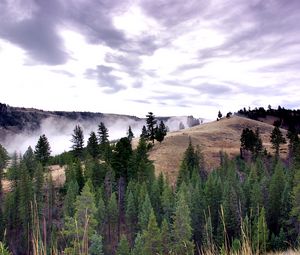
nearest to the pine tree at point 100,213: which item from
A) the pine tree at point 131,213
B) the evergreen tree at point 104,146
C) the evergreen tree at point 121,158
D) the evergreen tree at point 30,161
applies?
the pine tree at point 131,213

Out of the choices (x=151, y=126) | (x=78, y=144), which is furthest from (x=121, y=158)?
(x=151, y=126)

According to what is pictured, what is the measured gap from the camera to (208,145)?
5394 inches

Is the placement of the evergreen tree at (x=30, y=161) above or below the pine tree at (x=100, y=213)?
above

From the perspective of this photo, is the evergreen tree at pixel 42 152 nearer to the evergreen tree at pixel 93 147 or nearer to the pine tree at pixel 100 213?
the evergreen tree at pixel 93 147

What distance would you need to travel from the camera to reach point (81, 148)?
301 feet

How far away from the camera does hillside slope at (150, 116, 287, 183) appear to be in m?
108

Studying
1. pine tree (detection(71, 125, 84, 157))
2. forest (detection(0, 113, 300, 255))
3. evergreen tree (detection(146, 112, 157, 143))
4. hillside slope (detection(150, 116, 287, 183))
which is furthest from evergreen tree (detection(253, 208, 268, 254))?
evergreen tree (detection(146, 112, 157, 143))

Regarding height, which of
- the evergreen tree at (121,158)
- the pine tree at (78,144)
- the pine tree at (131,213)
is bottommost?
the pine tree at (131,213)

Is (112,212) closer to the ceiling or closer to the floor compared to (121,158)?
closer to the floor

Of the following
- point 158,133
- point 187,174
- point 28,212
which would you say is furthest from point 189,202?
point 158,133

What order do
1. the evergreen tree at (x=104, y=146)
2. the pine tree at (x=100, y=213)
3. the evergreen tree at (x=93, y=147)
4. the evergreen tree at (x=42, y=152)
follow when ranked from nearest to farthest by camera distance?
the pine tree at (x=100, y=213) < the evergreen tree at (x=104, y=146) < the evergreen tree at (x=93, y=147) < the evergreen tree at (x=42, y=152)

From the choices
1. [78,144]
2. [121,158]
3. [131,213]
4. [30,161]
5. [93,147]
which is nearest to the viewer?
[131,213]

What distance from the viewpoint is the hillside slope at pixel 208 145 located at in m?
108

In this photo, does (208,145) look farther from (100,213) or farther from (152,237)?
(152,237)
